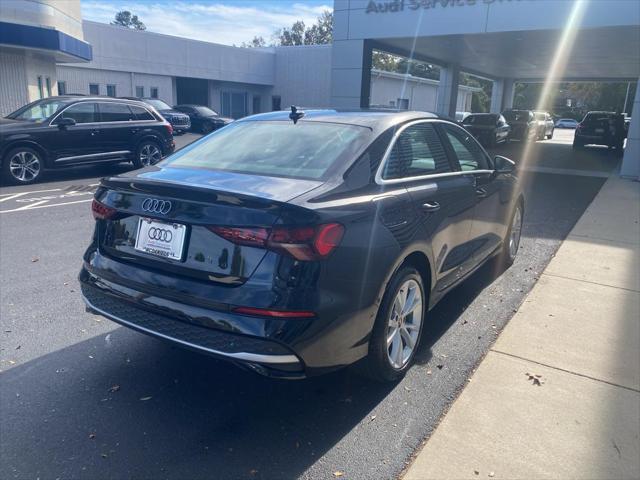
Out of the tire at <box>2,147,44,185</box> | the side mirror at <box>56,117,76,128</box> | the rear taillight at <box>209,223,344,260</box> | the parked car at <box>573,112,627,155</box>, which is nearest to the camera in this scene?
the rear taillight at <box>209,223,344,260</box>

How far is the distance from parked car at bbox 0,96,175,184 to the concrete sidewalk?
372 inches

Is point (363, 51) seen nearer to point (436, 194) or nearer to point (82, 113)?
point (82, 113)

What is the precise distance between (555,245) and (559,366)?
3.70 meters

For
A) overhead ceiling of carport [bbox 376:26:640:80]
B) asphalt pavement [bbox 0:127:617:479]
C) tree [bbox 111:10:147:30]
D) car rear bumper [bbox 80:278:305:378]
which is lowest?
asphalt pavement [bbox 0:127:617:479]

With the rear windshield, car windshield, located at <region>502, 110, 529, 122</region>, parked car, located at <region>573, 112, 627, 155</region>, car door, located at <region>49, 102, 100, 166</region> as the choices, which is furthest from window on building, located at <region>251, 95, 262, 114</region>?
the rear windshield

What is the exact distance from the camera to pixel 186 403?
3.22 meters

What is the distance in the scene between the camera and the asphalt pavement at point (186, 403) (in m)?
2.71

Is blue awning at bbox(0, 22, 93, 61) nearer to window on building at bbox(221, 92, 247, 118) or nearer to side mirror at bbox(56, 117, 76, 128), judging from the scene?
side mirror at bbox(56, 117, 76, 128)

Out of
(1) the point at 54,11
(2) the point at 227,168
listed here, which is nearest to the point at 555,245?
(2) the point at 227,168

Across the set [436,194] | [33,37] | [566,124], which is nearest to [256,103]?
[33,37]

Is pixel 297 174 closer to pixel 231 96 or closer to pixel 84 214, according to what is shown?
pixel 84 214

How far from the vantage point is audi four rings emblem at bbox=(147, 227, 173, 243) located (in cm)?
292

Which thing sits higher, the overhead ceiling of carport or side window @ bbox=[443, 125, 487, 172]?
the overhead ceiling of carport

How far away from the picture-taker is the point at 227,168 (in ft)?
11.3
